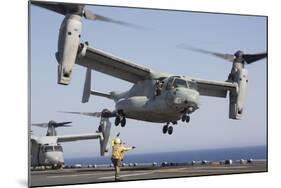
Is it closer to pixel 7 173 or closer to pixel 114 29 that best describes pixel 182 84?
pixel 114 29

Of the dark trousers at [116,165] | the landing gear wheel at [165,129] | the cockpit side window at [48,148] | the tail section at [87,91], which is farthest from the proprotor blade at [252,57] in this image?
the cockpit side window at [48,148]

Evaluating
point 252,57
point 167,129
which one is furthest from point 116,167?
point 252,57

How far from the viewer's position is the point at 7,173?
23.9ft

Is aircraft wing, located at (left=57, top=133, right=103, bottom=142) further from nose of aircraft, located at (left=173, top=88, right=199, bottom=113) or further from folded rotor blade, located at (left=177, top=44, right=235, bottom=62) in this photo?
folded rotor blade, located at (left=177, top=44, right=235, bottom=62)

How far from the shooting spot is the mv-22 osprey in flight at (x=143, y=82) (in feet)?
25.3

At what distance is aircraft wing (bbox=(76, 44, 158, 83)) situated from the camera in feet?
25.9

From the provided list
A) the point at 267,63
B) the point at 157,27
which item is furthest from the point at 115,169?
the point at 267,63

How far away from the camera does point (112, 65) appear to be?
8078 mm

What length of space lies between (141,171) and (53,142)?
1.29 m

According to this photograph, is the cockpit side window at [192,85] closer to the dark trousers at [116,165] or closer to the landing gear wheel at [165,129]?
the landing gear wheel at [165,129]

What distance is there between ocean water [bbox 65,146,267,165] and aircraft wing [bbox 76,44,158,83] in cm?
107

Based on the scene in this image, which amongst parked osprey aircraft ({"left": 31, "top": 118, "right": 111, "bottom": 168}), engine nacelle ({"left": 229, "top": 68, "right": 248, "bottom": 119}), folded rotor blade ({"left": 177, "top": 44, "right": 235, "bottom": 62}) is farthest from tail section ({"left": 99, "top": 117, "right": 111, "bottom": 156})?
engine nacelle ({"left": 229, "top": 68, "right": 248, "bottom": 119})
